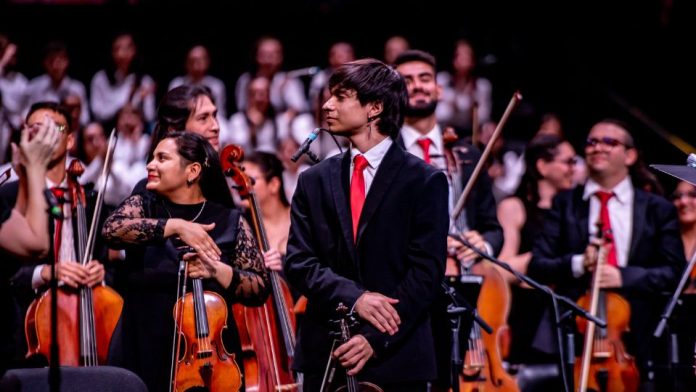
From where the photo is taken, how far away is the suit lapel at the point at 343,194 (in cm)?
397

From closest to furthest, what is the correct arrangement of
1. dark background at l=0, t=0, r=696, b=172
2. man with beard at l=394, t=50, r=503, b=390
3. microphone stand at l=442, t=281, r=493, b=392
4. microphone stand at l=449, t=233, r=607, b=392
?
1. microphone stand at l=442, t=281, r=493, b=392
2. microphone stand at l=449, t=233, r=607, b=392
3. man with beard at l=394, t=50, r=503, b=390
4. dark background at l=0, t=0, r=696, b=172

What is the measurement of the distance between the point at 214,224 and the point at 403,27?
6416 mm

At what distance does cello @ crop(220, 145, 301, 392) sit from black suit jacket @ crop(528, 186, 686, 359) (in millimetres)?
1843

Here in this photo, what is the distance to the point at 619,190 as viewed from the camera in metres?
6.28

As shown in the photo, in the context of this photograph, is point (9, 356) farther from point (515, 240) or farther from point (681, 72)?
point (681, 72)

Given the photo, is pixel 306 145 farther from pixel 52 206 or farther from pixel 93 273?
pixel 93 273

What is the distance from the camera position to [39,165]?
386 cm

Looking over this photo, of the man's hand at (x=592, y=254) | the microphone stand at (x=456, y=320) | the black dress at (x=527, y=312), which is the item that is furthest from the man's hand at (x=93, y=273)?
the black dress at (x=527, y=312)

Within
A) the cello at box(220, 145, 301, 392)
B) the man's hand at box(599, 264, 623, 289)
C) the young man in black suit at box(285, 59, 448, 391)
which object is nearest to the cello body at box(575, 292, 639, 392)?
the man's hand at box(599, 264, 623, 289)

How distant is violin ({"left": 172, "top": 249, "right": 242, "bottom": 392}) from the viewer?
13.9 ft

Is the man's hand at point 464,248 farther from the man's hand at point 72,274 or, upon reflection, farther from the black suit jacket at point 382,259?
the man's hand at point 72,274

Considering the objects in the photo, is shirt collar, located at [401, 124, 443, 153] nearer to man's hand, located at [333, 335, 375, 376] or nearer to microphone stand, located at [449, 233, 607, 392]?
microphone stand, located at [449, 233, 607, 392]

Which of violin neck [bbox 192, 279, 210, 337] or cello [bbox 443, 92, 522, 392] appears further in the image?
cello [bbox 443, 92, 522, 392]

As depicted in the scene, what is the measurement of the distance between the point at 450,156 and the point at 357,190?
1.72m
